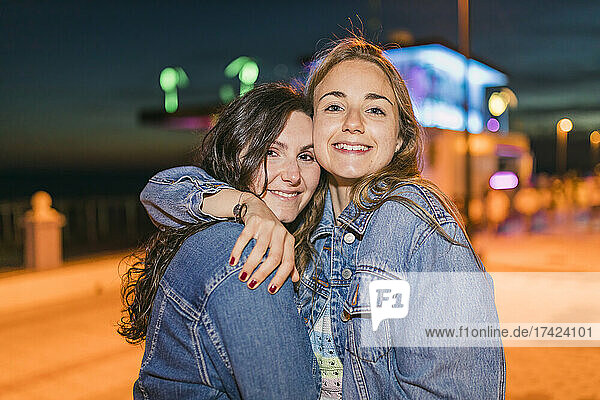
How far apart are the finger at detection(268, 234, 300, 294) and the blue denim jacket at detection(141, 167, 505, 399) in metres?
0.34

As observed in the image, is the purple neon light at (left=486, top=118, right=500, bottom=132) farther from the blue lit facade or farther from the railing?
the railing

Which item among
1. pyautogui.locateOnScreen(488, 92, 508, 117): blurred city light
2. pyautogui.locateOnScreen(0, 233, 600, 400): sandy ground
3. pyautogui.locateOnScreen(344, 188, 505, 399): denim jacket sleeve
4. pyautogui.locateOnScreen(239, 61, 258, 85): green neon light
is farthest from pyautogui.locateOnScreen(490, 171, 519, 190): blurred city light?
pyautogui.locateOnScreen(344, 188, 505, 399): denim jacket sleeve

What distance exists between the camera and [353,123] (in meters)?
2.47

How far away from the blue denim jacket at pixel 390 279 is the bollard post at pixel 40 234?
9.11 meters

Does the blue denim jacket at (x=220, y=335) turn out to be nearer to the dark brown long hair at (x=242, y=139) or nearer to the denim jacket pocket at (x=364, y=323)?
the denim jacket pocket at (x=364, y=323)

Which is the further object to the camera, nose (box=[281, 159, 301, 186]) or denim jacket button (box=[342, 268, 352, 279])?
nose (box=[281, 159, 301, 186])

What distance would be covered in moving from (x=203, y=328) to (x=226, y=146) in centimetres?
112

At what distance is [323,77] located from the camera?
2.71 metres

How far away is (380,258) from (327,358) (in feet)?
1.66

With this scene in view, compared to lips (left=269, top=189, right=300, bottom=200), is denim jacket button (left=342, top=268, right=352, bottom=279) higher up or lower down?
lower down

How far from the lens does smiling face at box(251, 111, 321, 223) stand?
2578 mm

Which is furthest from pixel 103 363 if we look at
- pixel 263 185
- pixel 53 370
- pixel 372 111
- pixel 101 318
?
pixel 372 111

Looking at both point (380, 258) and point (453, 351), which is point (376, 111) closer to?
point (380, 258)

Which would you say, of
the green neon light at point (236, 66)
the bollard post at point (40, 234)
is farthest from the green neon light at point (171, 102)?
the bollard post at point (40, 234)
